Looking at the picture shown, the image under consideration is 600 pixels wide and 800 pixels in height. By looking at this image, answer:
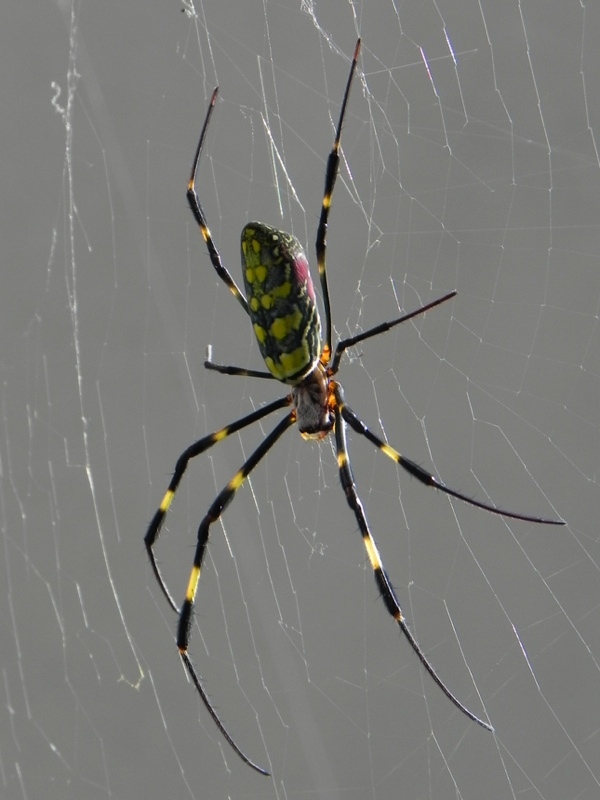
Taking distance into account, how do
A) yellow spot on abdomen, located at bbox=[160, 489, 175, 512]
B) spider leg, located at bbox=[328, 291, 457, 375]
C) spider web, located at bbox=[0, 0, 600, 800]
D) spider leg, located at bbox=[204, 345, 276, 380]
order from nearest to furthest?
spider leg, located at bbox=[328, 291, 457, 375], spider leg, located at bbox=[204, 345, 276, 380], yellow spot on abdomen, located at bbox=[160, 489, 175, 512], spider web, located at bbox=[0, 0, 600, 800]

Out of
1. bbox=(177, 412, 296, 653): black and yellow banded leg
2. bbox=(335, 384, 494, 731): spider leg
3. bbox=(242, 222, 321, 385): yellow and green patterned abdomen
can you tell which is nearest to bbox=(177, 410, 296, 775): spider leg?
bbox=(177, 412, 296, 653): black and yellow banded leg

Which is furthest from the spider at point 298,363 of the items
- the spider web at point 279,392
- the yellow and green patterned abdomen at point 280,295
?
the spider web at point 279,392

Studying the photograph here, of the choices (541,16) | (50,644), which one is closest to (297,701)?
(50,644)

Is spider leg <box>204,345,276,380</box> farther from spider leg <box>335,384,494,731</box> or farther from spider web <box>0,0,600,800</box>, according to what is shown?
spider web <box>0,0,600,800</box>

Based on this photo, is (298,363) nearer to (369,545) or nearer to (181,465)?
(369,545)

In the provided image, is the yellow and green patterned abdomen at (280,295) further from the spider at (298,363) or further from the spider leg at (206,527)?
the spider leg at (206,527)

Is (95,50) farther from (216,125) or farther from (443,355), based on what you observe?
(443,355)
